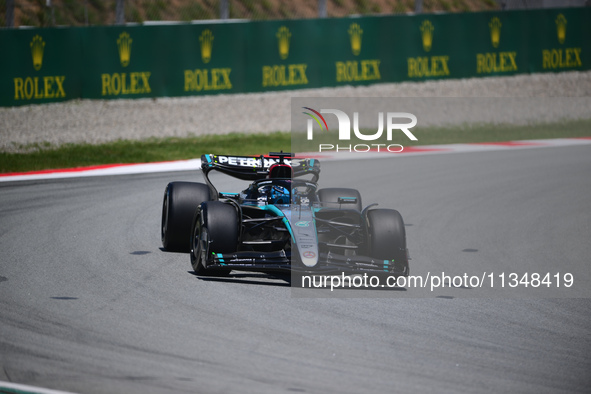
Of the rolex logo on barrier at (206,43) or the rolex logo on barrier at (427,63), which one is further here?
the rolex logo on barrier at (427,63)

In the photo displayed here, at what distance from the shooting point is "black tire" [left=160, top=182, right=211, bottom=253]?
379 inches

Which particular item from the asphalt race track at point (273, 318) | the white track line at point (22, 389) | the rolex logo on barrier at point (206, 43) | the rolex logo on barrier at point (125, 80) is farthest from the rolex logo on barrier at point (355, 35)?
the white track line at point (22, 389)

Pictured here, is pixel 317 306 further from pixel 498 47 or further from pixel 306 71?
pixel 498 47

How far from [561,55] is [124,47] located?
43.8ft

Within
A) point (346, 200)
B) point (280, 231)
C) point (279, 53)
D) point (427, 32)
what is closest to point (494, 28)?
point (427, 32)

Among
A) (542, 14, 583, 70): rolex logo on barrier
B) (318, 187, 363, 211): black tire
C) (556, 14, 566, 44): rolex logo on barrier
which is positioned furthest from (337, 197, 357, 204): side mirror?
(556, 14, 566, 44): rolex logo on barrier

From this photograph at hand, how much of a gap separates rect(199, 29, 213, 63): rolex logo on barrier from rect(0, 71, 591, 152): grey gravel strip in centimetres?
111

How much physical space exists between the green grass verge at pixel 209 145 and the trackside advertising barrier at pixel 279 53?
2.04m

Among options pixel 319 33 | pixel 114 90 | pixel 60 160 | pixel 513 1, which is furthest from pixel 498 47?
pixel 60 160

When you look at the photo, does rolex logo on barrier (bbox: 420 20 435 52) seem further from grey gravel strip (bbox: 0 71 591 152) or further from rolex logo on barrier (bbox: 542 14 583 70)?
rolex logo on barrier (bbox: 542 14 583 70)

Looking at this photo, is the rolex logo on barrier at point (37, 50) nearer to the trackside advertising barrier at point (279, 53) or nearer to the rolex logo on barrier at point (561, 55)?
the trackside advertising barrier at point (279, 53)

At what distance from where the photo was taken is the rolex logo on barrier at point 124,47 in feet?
69.7

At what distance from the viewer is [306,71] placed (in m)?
A: 23.9

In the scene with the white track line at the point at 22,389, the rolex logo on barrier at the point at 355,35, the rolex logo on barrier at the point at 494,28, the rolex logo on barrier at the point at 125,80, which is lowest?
the white track line at the point at 22,389
